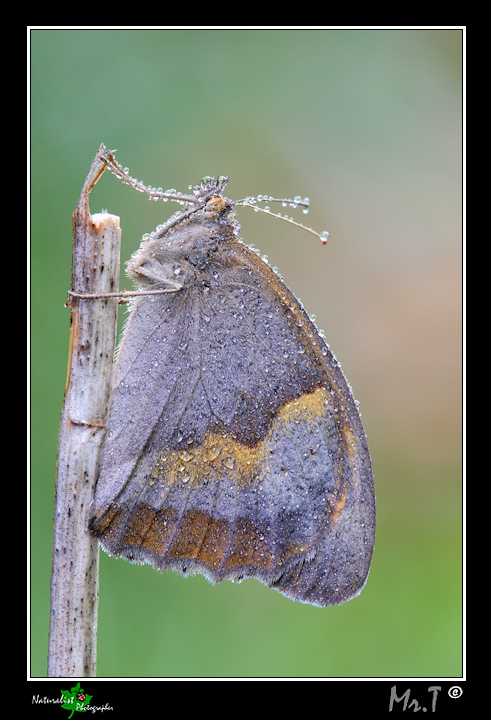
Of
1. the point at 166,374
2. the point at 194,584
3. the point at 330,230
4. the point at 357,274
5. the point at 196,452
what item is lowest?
the point at 194,584

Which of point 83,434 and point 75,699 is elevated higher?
point 83,434

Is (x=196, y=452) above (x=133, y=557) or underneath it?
above

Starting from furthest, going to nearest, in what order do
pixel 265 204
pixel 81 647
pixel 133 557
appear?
pixel 265 204 → pixel 133 557 → pixel 81 647

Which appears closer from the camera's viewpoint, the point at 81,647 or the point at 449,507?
the point at 81,647

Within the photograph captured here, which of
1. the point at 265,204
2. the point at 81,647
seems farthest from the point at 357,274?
the point at 81,647

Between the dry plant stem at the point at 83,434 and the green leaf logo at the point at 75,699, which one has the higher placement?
the dry plant stem at the point at 83,434

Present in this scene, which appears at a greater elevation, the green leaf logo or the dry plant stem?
the dry plant stem

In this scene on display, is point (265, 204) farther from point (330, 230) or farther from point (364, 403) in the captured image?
point (364, 403)

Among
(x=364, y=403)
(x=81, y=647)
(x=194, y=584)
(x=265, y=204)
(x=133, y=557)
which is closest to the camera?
(x=81, y=647)
